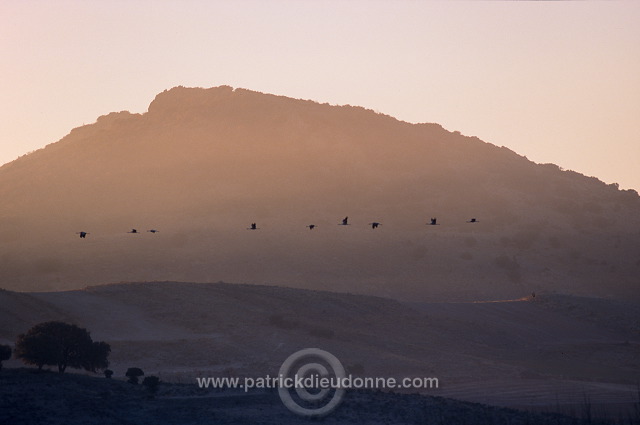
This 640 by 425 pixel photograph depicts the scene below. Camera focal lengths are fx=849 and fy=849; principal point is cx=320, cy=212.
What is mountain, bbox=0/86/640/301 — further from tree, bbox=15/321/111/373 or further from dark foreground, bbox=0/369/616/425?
dark foreground, bbox=0/369/616/425

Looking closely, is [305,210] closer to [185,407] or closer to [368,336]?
[368,336]

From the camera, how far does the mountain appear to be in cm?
10512

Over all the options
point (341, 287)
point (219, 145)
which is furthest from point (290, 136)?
point (341, 287)

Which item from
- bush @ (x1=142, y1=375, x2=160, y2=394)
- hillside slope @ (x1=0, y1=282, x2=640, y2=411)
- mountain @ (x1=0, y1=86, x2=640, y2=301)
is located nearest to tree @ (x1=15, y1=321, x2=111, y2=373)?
bush @ (x1=142, y1=375, x2=160, y2=394)

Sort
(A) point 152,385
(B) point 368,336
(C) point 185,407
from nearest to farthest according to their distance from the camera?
(C) point 185,407 < (A) point 152,385 < (B) point 368,336

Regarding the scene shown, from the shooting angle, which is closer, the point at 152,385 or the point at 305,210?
the point at 152,385

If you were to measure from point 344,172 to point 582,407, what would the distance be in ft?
405

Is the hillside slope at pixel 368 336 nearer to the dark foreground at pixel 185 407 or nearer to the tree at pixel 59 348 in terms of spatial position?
the tree at pixel 59 348

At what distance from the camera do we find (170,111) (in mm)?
198750

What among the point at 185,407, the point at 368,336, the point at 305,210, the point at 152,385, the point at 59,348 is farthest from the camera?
the point at 305,210

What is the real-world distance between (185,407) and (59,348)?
7.48 meters

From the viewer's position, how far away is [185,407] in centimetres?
3466

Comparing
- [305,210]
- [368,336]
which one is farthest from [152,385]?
[305,210]

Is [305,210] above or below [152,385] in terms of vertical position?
above
